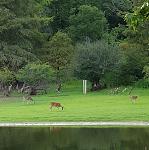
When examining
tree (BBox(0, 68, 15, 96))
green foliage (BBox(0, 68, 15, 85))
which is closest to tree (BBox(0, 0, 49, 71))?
tree (BBox(0, 68, 15, 96))

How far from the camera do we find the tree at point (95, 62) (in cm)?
5809

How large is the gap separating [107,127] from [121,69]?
33.8 m

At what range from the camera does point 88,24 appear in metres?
78.7

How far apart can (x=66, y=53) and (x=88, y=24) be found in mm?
11531

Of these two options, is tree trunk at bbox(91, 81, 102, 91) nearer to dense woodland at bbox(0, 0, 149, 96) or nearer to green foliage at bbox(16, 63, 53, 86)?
dense woodland at bbox(0, 0, 149, 96)

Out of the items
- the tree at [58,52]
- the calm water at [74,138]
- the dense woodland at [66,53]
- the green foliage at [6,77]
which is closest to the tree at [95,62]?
the dense woodland at [66,53]

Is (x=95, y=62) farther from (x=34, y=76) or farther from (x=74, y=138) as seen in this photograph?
(x=74, y=138)

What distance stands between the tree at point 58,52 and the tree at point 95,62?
649cm

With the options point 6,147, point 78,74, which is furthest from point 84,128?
point 78,74

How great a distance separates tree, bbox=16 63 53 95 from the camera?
5531cm

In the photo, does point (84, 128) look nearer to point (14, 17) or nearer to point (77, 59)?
point (77, 59)

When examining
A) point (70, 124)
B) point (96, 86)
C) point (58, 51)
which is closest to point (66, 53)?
point (58, 51)

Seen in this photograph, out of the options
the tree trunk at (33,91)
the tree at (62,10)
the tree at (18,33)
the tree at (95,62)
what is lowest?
the tree trunk at (33,91)

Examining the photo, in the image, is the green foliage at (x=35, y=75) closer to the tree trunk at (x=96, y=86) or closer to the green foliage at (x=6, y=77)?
the green foliage at (x=6, y=77)
